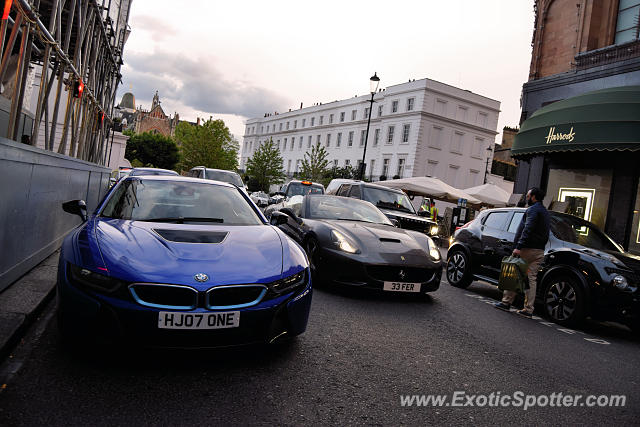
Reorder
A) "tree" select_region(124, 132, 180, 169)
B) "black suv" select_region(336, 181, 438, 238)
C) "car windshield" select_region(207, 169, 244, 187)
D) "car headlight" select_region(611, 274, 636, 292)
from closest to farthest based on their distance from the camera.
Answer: "car headlight" select_region(611, 274, 636, 292)
"black suv" select_region(336, 181, 438, 238)
"car windshield" select_region(207, 169, 244, 187)
"tree" select_region(124, 132, 180, 169)

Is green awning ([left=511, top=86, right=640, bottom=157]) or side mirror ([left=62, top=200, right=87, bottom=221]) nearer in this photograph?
side mirror ([left=62, top=200, right=87, bottom=221])

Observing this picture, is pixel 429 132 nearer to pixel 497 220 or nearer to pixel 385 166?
pixel 385 166

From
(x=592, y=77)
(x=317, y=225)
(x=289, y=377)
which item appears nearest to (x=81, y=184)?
(x=317, y=225)

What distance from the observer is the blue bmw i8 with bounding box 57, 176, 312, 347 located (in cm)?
302

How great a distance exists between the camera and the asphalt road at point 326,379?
2.70 meters

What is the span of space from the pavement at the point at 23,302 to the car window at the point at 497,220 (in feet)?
22.0

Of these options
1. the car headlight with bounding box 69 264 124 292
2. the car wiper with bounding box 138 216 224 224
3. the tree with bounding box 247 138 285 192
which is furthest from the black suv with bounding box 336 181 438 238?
the tree with bounding box 247 138 285 192

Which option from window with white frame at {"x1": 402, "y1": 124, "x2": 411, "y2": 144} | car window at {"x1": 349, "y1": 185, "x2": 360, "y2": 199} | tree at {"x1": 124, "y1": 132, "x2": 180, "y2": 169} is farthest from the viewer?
tree at {"x1": 124, "y1": 132, "x2": 180, "y2": 169}

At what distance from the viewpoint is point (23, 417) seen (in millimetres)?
2459

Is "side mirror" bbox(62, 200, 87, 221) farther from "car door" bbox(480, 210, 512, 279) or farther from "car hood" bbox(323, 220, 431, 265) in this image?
"car door" bbox(480, 210, 512, 279)

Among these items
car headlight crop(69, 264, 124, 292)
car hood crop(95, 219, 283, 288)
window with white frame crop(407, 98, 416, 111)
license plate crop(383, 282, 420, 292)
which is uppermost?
window with white frame crop(407, 98, 416, 111)

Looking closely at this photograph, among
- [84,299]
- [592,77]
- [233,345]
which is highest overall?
[592,77]

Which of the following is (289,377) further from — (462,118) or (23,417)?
(462,118)

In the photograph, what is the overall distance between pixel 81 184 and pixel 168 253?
20.6 ft
